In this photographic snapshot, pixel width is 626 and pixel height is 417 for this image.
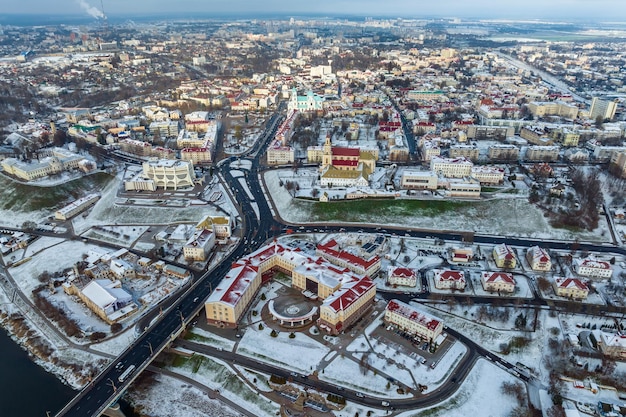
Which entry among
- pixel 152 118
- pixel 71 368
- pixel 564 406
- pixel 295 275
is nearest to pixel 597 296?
pixel 564 406

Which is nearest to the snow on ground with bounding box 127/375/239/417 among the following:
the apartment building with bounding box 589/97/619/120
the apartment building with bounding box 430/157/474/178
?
the apartment building with bounding box 430/157/474/178

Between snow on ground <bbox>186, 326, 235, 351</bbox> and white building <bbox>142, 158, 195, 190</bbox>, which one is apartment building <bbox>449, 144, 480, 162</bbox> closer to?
white building <bbox>142, 158, 195, 190</bbox>

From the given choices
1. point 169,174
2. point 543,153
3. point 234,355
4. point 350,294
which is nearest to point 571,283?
point 350,294

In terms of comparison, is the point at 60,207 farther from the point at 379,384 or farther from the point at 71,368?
the point at 379,384

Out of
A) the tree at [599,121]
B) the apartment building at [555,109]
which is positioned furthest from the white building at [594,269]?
the apartment building at [555,109]

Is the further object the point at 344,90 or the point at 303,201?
the point at 344,90

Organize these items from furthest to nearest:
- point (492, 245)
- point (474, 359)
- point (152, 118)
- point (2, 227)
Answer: point (152, 118) < point (2, 227) < point (492, 245) < point (474, 359)

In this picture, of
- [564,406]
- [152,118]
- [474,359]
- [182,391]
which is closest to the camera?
[564,406]
